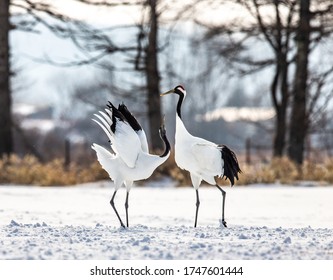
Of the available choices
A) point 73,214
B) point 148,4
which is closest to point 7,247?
point 73,214

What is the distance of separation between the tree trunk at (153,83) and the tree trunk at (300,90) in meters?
3.63

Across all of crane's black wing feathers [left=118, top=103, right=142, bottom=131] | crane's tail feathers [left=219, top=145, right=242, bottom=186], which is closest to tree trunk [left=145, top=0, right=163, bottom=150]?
crane's tail feathers [left=219, top=145, right=242, bottom=186]

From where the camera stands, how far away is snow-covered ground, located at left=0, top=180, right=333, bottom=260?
8781 mm

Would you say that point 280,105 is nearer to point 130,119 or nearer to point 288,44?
point 288,44

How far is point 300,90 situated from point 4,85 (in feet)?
25.7

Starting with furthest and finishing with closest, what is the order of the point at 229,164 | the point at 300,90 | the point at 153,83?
the point at 300,90, the point at 153,83, the point at 229,164

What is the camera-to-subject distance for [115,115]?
1094 centimetres

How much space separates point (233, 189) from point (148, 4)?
627 centimetres

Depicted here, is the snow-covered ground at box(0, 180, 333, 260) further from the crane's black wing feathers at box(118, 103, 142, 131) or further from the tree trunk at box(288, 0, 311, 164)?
the tree trunk at box(288, 0, 311, 164)

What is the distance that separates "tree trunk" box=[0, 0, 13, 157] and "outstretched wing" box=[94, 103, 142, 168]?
506 inches

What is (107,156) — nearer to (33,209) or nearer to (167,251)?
(167,251)

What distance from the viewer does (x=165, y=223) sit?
41.2 ft

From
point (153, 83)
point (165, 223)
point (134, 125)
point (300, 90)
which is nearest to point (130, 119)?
point (134, 125)

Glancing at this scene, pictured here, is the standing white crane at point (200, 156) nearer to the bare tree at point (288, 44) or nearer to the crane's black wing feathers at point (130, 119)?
the crane's black wing feathers at point (130, 119)
